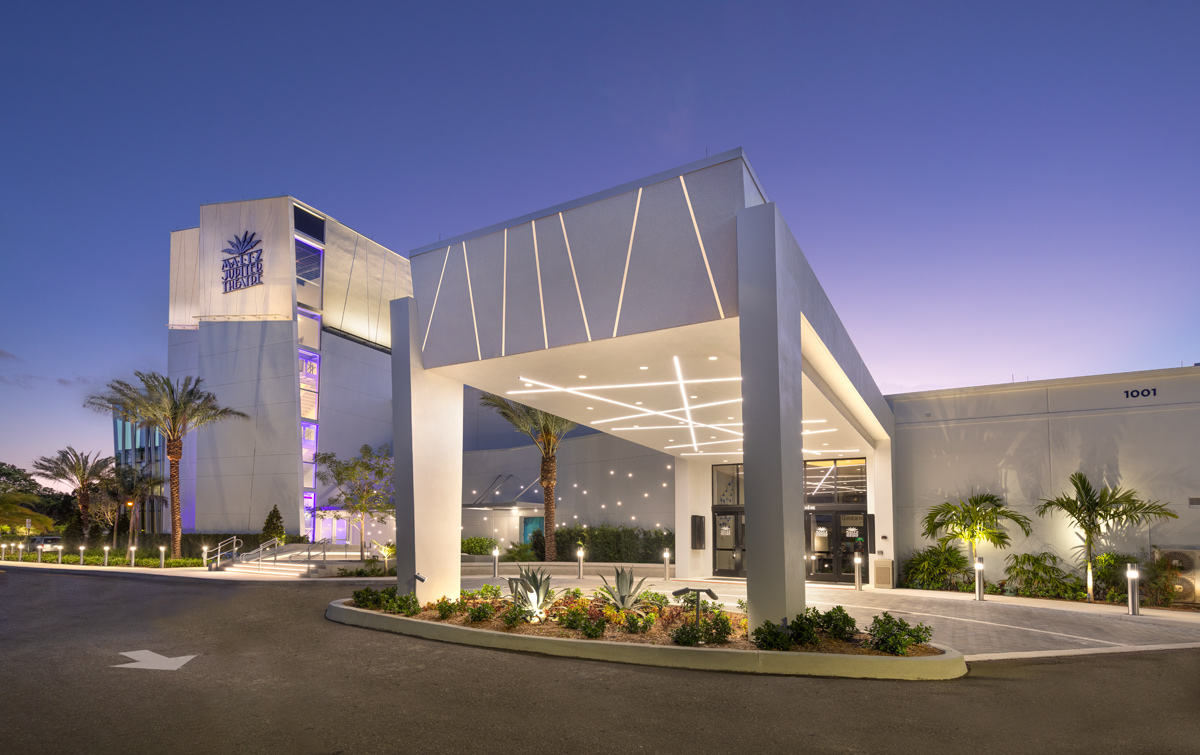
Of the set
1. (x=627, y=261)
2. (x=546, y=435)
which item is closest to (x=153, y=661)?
(x=627, y=261)

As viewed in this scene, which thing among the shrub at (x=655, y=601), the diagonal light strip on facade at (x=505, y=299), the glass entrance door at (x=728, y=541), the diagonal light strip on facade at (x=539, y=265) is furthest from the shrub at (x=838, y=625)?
the glass entrance door at (x=728, y=541)

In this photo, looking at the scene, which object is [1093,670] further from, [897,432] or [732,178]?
[897,432]

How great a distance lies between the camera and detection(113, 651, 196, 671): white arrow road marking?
8.83 metres

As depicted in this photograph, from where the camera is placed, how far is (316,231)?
135 ft

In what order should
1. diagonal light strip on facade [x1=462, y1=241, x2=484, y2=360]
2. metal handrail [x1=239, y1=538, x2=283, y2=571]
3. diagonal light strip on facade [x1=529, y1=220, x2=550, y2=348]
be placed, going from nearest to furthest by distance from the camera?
diagonal light strip on facade [x1=529, y1=220, x2=550, y2=348]
diagonal light strip on facade [x1=462, y1=241, x2=484, y2=360]
metal handrail [x1=239, y1=538, x2=283, y2=571]

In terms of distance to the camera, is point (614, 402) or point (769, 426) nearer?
point (769, 426)

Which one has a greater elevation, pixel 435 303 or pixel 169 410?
pixel 435 303

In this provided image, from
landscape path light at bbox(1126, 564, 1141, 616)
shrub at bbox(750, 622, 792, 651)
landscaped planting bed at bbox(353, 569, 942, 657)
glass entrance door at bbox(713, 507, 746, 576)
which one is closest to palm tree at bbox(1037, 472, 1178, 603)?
landscape path light at bbox(1126, 564, 1141, 616)

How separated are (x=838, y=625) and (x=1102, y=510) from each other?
13.9 meters

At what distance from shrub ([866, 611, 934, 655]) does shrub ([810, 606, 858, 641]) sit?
265 millimetres

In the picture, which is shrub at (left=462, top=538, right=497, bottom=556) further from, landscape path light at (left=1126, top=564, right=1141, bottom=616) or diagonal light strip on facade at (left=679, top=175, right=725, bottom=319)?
diagonal light strip on facade at (left=679, top=175, right=725, bottom=319)

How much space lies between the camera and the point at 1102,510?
18.6 metres

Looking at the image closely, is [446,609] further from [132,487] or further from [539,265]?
[132,487]

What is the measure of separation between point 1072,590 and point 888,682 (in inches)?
565
